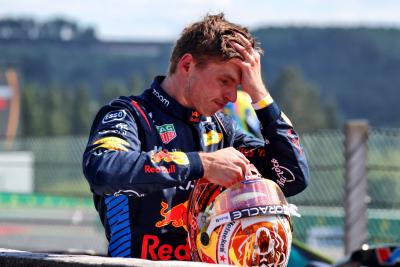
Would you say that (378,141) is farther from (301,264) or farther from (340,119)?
(340,119)

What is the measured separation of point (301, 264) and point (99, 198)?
2186mm

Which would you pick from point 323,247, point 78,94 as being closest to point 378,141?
point 323,247

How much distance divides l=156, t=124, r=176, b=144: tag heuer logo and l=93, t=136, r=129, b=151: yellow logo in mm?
302

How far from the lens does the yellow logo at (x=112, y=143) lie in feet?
13.7

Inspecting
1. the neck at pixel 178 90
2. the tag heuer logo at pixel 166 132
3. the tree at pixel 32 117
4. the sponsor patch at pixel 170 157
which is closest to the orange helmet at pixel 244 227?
the sponsor patch at pixel 170 157

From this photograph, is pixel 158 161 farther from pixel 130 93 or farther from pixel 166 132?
pixel 130 93

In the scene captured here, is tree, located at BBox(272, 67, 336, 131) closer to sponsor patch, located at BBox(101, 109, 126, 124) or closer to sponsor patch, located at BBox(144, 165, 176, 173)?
sponsor patch, located at BBox(101, 109, 126, 124)

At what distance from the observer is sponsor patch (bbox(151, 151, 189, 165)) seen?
4098mm

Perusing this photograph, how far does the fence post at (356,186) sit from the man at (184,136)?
18.5 ft

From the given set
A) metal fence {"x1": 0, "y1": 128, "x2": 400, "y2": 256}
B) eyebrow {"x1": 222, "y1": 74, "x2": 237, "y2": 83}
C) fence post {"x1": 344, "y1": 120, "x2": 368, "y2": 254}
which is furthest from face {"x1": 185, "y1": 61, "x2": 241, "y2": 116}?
metal fence {"x1": 0, "y1": 128, "x2": 400, "y2": 256}

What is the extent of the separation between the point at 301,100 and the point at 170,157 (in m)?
72.0

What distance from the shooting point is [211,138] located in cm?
472

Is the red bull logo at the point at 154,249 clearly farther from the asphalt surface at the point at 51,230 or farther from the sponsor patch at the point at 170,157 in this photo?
the asphalt surface at the point at 51,230

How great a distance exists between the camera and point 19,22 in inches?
3814
